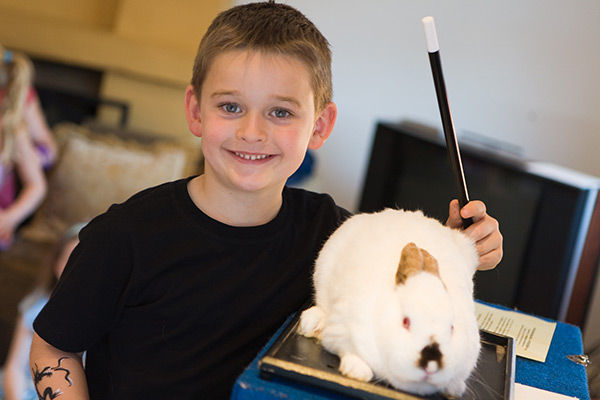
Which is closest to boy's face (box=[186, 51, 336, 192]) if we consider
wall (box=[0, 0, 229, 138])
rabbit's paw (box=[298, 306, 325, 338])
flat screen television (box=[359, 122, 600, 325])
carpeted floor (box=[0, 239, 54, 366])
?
rabbit's paw (box=[298, 306, 325, 338])

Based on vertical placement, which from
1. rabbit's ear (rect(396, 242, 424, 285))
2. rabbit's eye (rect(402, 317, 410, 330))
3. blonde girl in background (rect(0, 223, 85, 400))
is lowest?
blonde girl in background (rect(0, 223, 85, 400))

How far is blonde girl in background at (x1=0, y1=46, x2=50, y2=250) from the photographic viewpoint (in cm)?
269

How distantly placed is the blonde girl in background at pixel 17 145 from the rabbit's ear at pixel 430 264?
238 cm

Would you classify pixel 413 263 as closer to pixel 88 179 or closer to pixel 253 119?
pixel 253 119

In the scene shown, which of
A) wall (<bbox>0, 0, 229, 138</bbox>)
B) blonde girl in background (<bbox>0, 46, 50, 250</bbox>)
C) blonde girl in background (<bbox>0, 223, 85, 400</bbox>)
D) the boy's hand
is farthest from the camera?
wall (<bbox>0, 0, 229, 138</bbox>)

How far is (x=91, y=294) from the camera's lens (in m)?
0.85

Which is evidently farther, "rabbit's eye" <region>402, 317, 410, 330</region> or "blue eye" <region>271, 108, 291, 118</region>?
"blue eye" <region>271, 108, 291, 118</region>

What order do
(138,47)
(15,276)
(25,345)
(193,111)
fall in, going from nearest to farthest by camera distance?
1. (193,111)
2. (25,345)
3. (15,276)
4. (138,47)

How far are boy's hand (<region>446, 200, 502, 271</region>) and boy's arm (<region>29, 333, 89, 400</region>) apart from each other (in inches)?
19.7

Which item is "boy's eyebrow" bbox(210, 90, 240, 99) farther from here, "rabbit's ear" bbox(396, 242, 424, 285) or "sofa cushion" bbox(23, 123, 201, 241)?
"sofa cushion" bbox(23, 123, 201, 241)

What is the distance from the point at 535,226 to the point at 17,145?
192 centimetres

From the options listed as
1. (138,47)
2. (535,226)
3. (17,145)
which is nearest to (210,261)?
(535,226)

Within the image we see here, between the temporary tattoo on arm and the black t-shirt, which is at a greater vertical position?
the black t-shirt

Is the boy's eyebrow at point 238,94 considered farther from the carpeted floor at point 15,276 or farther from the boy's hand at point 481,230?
the carpeted floor at point 15,276
